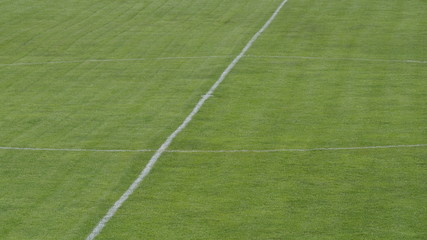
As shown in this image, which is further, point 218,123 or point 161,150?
point 218,123

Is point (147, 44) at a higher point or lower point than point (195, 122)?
lower

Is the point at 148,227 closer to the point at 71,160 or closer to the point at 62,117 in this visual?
the point at 71,160

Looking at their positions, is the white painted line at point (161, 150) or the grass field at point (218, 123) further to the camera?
the grass field at point (218, 123)

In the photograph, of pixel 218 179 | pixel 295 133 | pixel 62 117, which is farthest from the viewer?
pixel 62 117

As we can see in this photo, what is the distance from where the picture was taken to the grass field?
1293 centimetres

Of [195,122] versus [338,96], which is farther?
[338,96]

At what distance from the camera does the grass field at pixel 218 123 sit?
42.4 ft

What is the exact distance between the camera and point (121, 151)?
54.8 ft

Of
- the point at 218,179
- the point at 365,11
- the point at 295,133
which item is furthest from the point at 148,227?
the point at 365,11

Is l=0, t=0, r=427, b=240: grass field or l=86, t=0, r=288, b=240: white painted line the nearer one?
l=86, t=0, r=288, b=240: white painted line

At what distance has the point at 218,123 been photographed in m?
19.0

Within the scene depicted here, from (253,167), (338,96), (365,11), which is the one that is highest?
(253,167)

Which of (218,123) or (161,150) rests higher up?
(161,150)

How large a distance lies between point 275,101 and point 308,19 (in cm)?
1223
